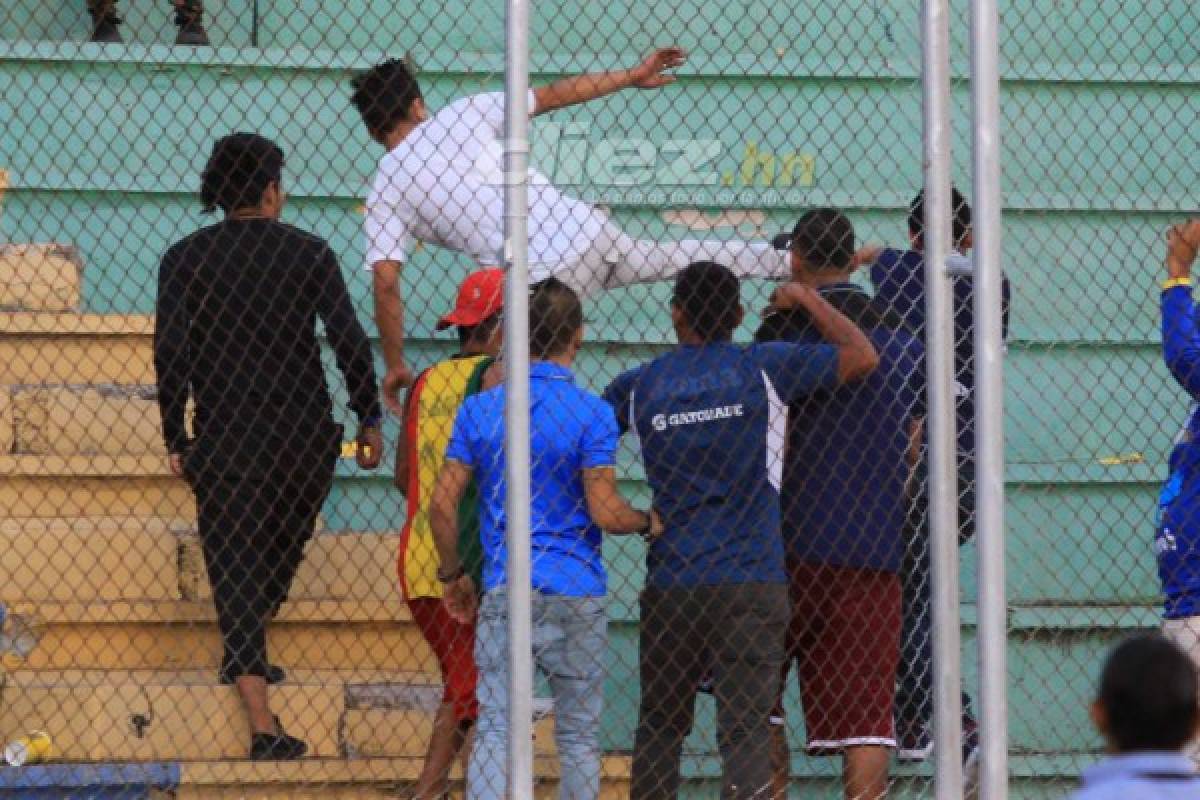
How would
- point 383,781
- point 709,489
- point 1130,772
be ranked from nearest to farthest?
point 1130,772 < point 709,489 < point 383,781

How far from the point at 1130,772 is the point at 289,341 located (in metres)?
3.40

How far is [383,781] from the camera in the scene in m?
5.82

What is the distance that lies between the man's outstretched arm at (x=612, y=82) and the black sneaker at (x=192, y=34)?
2088 millimetres

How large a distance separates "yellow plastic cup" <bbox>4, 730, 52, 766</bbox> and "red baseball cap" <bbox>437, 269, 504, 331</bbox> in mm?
1654

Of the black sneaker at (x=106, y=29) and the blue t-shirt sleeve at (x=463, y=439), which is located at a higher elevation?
the black sneaker at (x=106, y=29)

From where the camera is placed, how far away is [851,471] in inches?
217

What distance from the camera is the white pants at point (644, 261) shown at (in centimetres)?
578

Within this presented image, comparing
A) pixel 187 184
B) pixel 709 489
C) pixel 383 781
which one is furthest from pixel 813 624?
pixel 187 184

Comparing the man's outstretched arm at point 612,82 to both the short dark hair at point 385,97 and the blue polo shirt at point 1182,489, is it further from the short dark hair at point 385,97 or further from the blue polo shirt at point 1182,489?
the blue polo shirt at point 1182,489

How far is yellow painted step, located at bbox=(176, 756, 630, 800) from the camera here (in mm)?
5730

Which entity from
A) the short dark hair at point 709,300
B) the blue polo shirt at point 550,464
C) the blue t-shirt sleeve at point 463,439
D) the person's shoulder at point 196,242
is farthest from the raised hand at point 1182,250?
the person's shoulder at point 196,242

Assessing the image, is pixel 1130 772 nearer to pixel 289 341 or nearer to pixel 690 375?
pixel 690 375

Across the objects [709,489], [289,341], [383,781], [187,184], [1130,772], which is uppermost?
[187,184]

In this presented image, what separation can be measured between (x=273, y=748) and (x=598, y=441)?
4.48 ft
